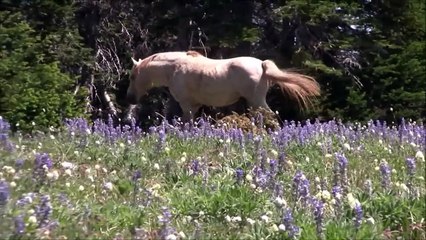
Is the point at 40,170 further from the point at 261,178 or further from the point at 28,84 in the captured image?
the point at 28,84

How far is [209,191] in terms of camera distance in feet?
17.5

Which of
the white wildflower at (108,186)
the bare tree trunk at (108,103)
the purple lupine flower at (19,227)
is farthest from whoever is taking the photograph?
the bare tree trunk at (108,103)

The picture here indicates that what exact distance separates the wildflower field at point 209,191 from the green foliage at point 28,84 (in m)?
5.70

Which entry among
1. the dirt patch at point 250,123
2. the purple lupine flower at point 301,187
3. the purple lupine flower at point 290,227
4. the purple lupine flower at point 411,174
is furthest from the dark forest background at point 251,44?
the purple lupine flower at point 290,227

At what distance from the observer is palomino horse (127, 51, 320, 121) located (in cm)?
1233

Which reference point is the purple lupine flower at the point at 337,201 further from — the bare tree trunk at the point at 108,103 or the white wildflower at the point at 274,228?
the bare tree trunk at the point at 108,103

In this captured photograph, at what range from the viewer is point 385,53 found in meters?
17.3

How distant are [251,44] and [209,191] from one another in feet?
39.8

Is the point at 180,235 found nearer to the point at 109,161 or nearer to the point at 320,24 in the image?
the point at 109,161

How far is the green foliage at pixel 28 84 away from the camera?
518 inches

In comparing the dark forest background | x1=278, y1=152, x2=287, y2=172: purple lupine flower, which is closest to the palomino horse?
the dark forest background

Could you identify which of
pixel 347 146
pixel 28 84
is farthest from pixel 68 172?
pixel 28 84

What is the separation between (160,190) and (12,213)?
75.7 inches

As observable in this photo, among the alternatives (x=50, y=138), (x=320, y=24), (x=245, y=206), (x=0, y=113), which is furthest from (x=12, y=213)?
(x=320, y=24)
